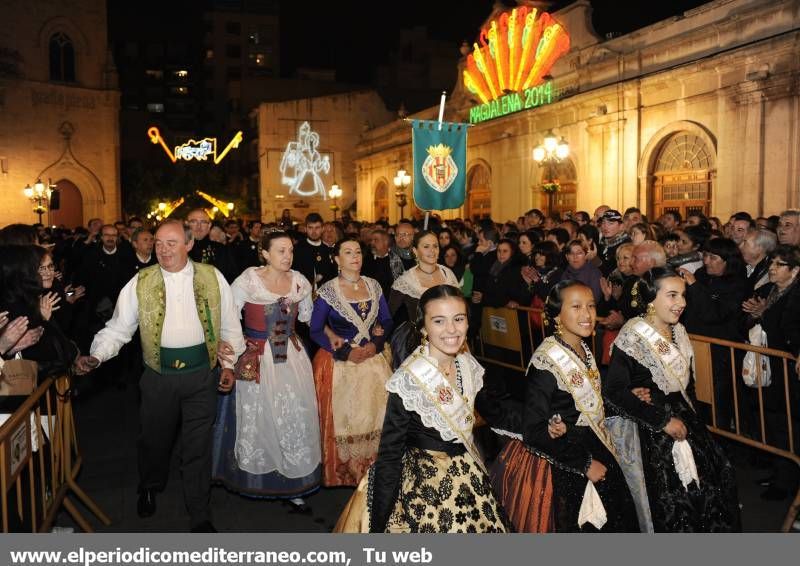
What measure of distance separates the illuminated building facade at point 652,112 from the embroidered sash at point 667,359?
968cm

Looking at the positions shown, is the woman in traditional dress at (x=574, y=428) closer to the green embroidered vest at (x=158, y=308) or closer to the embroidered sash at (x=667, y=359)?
the embroidered sash at (x=667, y=359)

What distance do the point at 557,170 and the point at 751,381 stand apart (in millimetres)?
17200

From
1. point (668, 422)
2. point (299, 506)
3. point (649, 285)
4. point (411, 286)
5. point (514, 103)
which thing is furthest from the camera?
point (514, 103)

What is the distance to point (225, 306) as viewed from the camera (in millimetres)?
5199

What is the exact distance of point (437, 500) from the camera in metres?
3.36

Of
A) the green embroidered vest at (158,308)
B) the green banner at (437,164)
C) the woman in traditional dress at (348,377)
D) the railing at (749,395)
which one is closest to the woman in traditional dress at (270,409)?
the woman in traditional dress at (348,377)

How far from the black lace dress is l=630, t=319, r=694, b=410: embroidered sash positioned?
8 cm

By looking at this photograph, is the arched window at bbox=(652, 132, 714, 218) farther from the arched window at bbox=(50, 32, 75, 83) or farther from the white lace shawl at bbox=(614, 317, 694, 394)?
the arched window at bbox=(50, 32, 75, 83)

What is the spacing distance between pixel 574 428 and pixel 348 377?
2511 mm

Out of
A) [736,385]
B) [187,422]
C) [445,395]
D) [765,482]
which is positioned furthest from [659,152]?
[445,395]

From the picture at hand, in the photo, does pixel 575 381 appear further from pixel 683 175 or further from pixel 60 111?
pixel 60 111

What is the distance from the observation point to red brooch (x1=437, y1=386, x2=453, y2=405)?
3.49 m

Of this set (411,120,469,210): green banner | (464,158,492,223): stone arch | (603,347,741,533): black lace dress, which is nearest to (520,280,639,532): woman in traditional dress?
(603,347,741,533): black lace dress

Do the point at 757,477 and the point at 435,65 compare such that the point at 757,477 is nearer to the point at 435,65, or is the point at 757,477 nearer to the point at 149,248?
the point at 149,248
